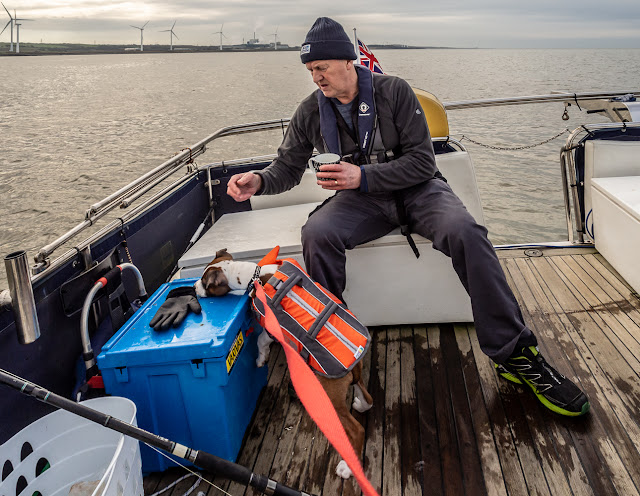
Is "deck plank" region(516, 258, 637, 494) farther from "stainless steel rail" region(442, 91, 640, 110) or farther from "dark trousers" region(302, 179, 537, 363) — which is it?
"stainless steel rail" region(442, 91, 640, 110)

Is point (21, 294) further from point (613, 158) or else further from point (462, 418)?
point (613, 158)

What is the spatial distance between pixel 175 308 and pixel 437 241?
127 centimetres

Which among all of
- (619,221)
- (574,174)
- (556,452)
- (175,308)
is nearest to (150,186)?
(175,308)

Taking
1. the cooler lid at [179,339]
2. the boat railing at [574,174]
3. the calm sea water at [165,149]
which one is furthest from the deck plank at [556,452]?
the calm sea water at [165,149]

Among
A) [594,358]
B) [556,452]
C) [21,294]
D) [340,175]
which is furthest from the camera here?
[594,358]

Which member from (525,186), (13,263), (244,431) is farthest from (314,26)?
(525,186)

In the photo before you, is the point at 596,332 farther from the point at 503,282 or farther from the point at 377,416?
the point at 377,416

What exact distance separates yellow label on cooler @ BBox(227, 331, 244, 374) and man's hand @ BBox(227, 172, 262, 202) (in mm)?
814

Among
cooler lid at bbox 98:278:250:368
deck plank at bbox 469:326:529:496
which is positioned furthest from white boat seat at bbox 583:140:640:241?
cooler lid at bbox 98:278:250:368

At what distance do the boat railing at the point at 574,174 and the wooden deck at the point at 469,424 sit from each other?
1.09 metres

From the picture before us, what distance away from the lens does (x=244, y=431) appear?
217 cm

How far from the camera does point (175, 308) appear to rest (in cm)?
→ 213

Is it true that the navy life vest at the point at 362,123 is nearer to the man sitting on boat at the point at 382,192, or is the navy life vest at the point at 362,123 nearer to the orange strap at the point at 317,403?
the man sitting on boat at the point at 382,192

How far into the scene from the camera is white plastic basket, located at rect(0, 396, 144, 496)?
1.54 meters
